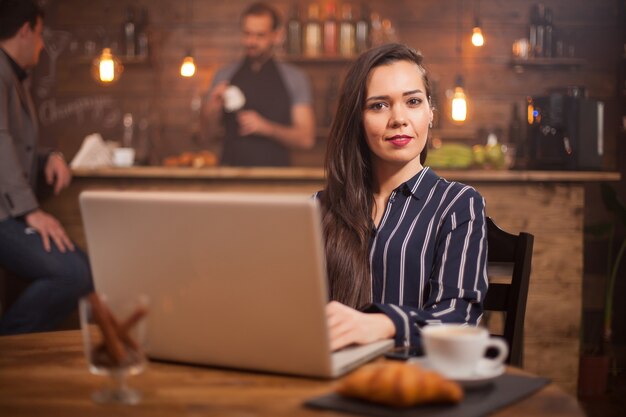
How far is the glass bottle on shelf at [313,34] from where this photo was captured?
5.60 metres

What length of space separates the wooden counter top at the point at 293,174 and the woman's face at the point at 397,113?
1.83 m

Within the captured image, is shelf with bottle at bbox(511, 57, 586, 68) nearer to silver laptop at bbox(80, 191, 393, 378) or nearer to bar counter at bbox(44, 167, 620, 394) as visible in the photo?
bar counter at bbox(44, 167, 620, 394)

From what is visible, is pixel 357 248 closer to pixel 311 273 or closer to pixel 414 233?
pixel 414 233

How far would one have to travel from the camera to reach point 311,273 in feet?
3.38

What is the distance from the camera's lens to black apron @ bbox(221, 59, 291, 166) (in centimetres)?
554

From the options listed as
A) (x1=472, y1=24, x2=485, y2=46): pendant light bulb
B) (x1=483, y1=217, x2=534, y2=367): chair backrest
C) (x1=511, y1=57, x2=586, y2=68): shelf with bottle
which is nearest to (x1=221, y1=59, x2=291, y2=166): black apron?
(x1=472, y1=24, x2=485, y2=46): pendant light bulb

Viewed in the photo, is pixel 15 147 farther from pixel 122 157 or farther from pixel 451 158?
pixel 451 158

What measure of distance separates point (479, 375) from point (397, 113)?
82 centimetres

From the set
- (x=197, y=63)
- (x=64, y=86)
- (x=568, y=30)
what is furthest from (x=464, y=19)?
(x=64, y=86)

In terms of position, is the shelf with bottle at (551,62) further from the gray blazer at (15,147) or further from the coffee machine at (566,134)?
the gray blazer at (15,147)

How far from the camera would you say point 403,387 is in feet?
3.21

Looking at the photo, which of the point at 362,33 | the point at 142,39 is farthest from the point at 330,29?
the point at 142,39

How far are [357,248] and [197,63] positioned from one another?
13.9ft

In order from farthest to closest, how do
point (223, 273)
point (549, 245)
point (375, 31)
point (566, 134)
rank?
point (375, 31)
point (566, 134)
point (549, 245)
point (223, 273)
